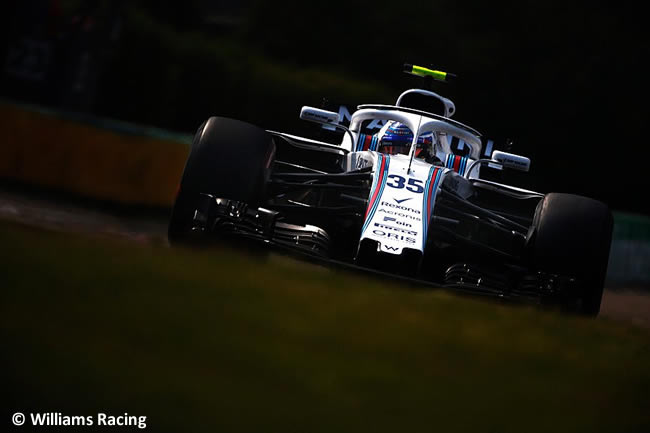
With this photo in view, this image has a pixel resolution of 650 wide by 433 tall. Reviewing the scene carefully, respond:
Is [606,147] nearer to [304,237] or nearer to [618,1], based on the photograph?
[618,1]

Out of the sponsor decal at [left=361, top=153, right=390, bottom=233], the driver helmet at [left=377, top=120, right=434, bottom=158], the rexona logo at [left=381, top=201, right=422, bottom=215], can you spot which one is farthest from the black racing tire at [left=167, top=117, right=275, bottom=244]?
the driver helmet at [left=377, top=120, right=434, bottom=158]

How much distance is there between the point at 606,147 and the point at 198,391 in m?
24.0

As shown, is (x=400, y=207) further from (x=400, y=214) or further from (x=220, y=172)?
(x=220, y=172)

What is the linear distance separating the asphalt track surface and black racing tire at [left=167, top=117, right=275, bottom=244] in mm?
2254

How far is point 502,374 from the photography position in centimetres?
305

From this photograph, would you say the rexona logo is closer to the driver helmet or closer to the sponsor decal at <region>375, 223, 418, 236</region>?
the sponsor decal at <region>375, 223, 418, 236</region>

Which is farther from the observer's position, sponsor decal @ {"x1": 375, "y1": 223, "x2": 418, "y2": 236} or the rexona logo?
the rexona logo

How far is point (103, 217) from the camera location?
11672mm

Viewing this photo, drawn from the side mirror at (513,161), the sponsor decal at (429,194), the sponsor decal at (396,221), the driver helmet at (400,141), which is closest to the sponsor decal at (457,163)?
the driver helmet at (400,141)

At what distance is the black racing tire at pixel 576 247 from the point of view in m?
7.28

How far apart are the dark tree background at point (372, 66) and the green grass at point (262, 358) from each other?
A: 42.4 feet

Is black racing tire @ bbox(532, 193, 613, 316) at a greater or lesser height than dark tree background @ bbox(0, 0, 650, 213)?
lesser

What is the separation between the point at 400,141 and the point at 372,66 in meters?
21.1

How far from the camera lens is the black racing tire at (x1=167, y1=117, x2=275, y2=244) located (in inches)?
289
